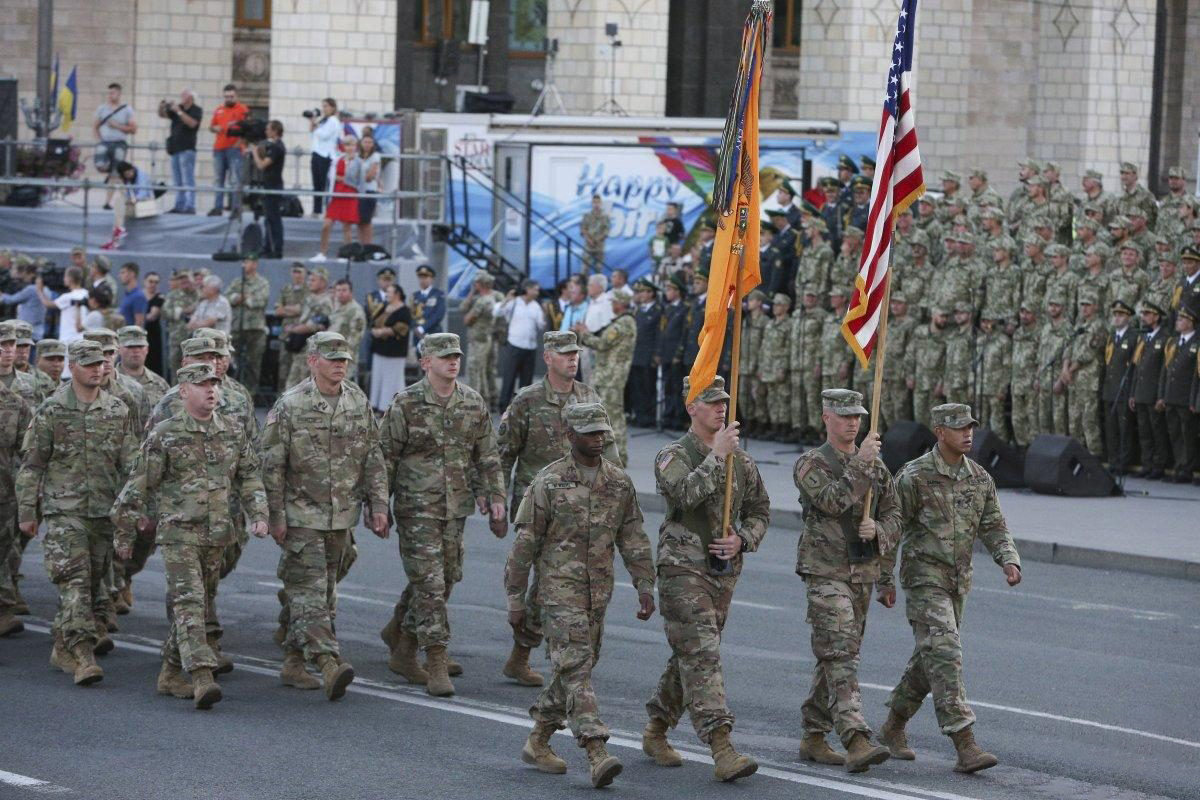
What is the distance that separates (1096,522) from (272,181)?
1421 centimetres

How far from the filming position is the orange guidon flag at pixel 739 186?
11602mm

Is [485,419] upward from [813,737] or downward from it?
upward

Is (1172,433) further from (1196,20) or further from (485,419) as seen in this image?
(1196,20)

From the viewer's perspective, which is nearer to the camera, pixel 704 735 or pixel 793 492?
pixel 704 735

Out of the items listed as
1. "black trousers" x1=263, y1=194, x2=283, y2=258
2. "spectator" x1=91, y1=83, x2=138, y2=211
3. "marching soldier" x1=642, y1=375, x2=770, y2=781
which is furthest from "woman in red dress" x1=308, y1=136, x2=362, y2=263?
"marching soldier" x1=642, y1=375, x2=770, y2=781

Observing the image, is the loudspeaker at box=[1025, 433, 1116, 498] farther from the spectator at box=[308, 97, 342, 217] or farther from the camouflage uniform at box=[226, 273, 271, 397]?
the spectator at box=[308, 97, 342, 217]

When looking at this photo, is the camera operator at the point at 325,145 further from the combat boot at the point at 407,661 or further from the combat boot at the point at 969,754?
the combat boot at the point at 969,754

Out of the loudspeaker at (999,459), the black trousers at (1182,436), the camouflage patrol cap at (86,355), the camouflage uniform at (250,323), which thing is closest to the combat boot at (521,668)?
the camouflage patrol cap at (86,355)

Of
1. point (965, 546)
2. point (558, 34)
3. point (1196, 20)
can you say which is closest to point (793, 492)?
point (965, 546)

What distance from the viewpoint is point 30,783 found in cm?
1038

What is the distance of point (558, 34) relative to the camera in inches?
1528

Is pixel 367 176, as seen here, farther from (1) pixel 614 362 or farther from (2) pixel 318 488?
(2) pixel 318 488

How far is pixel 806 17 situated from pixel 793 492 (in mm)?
19929

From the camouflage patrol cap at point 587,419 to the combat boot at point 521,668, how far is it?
2.43 meters
